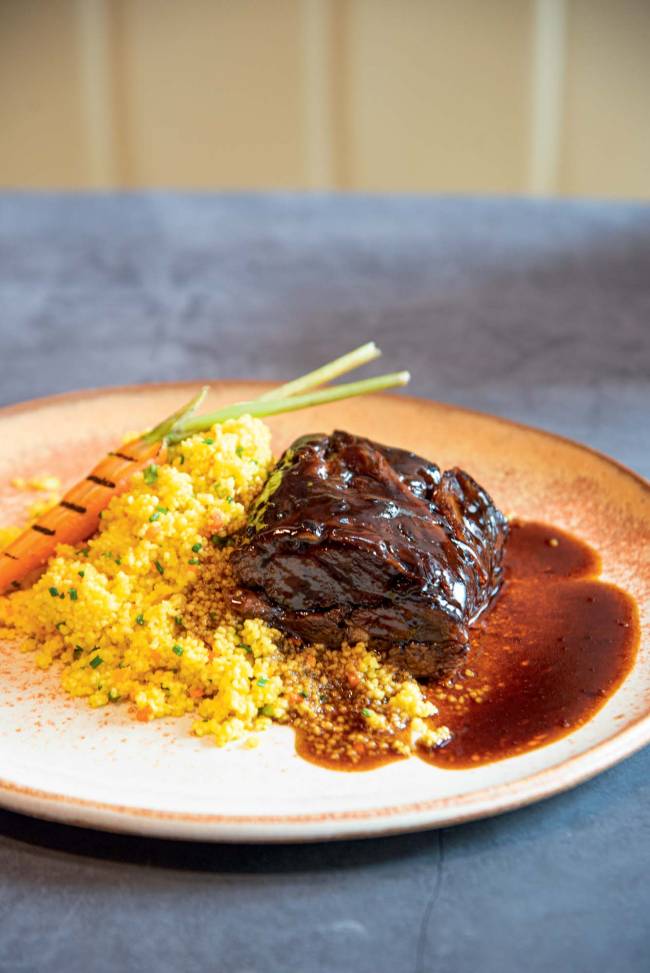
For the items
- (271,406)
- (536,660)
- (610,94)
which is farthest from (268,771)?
(610,94)

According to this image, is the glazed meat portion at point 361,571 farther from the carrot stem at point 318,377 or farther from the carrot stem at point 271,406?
the carrot stem at point 318,377

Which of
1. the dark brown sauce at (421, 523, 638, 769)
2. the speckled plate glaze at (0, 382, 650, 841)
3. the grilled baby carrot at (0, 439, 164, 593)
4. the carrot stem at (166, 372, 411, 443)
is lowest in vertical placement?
the dark brown sauce at (421, 523, 638, 769)

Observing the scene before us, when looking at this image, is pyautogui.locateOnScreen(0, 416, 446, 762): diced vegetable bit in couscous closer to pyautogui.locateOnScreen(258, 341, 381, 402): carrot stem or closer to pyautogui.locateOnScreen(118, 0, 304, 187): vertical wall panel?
pyautogui.locateOnScreen(258, 341, 381, 402): carrot stem

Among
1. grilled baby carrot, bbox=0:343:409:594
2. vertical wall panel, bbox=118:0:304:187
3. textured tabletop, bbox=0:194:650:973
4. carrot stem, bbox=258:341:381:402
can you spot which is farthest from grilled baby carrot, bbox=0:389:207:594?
vertical wall panel, bbox=118:0:304:187

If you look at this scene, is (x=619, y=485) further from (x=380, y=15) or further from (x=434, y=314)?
(x=380, y=15)

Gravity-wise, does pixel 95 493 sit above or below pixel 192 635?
above

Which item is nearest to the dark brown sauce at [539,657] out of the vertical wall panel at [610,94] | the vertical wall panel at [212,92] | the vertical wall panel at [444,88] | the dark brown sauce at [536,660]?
Result: the dark brown sauce at [536,660]

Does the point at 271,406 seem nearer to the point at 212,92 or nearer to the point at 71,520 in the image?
the point at 71,520
